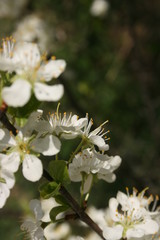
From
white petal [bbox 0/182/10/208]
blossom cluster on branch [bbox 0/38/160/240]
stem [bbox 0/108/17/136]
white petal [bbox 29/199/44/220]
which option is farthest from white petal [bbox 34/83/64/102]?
white petal [bbox 29/199/44/220]

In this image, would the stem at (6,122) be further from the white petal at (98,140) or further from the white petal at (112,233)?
the white petal at (112,233)

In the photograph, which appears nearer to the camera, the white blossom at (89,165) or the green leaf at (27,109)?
the green leaf at (27,109)

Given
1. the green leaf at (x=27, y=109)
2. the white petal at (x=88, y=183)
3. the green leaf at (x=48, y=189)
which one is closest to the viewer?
the green leaf at (x=27, y=109)

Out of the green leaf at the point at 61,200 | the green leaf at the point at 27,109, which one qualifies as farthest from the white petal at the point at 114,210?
the green leaf at the point at 27,109

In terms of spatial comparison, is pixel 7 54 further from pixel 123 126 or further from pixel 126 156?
pixel 123 126

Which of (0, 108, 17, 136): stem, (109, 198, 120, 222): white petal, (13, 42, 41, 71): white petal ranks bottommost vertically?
(109, 198, 120, 222): white petal

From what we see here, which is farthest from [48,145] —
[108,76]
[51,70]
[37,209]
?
[108,76]

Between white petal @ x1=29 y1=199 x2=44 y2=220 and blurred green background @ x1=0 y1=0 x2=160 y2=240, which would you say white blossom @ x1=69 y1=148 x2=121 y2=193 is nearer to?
white petal @ x1=29 y1=199 x2=44 y2=220
